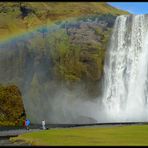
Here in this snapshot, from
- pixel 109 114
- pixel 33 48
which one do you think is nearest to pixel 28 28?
pixel 33 48

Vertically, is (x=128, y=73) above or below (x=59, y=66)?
below

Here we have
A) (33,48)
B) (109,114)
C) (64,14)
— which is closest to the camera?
(109,114)

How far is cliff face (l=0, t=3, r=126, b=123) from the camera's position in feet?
388

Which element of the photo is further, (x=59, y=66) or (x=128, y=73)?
(x=59, y=66)

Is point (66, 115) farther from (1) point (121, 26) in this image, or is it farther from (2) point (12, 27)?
(2) point (12, 27)

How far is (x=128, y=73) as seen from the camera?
4240 inches

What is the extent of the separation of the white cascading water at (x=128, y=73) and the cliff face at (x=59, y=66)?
18.3 feet

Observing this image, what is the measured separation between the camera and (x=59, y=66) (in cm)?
12262

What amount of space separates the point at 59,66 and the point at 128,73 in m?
23.2

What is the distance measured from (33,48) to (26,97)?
14694mm

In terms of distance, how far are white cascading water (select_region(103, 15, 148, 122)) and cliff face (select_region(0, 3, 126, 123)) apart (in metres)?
5.57

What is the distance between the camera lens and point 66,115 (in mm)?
117188

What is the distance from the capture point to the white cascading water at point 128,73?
105 m

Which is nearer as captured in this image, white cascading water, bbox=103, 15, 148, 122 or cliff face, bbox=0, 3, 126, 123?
white cascading water, bbox=103, 15, 148, 122
